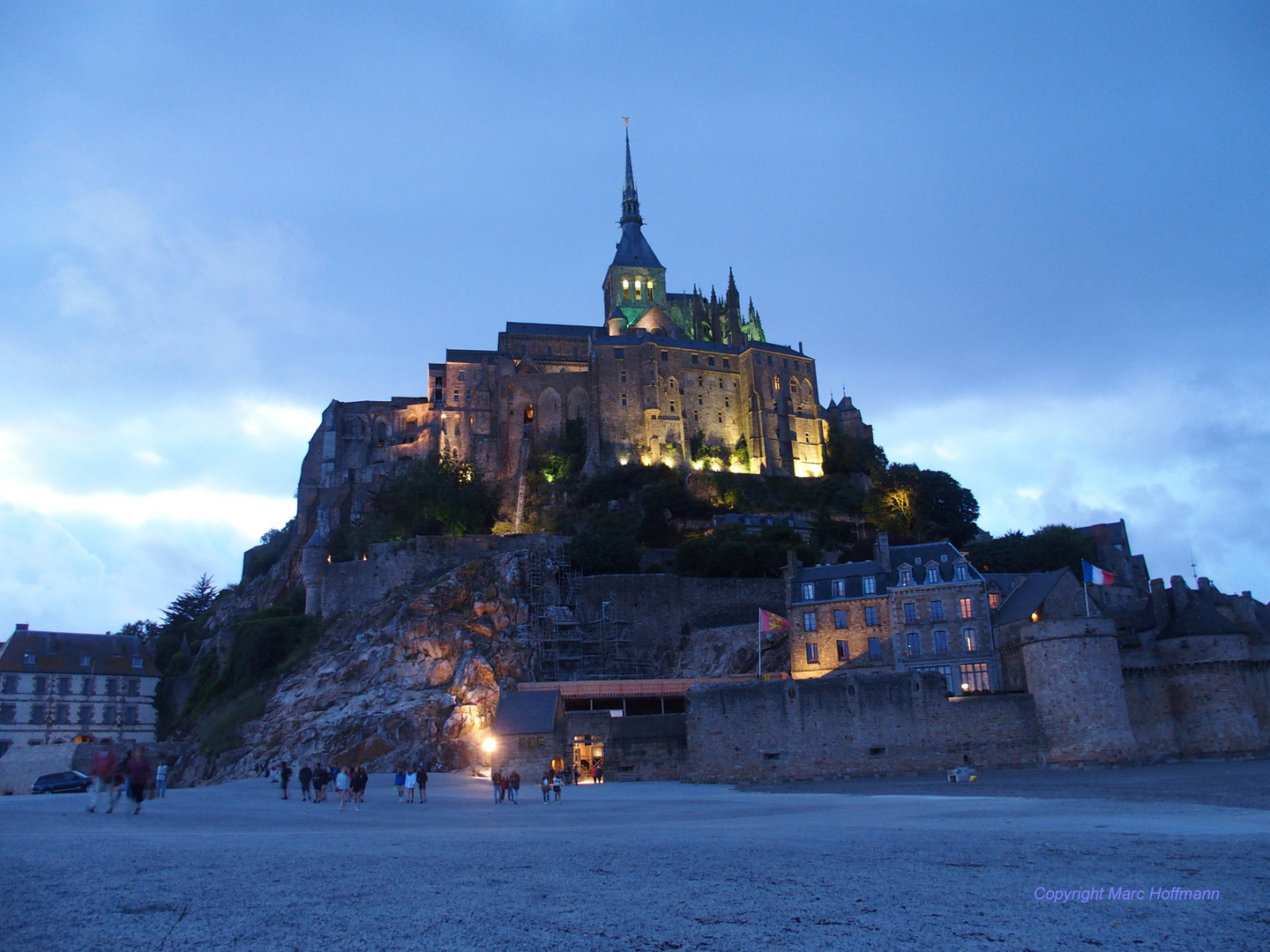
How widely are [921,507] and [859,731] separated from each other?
31.9 meters

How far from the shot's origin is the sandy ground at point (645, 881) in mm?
6410

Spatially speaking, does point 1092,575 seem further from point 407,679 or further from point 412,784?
point 407,679

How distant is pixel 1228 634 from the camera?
100 ft

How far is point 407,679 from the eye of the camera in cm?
4047

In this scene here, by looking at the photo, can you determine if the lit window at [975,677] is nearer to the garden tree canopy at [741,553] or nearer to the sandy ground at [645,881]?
the garden tree canopy at [741,553]

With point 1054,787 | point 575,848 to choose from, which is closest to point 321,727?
point 1054,787

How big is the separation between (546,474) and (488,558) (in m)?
22.9

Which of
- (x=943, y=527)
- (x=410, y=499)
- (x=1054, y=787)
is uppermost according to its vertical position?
(x=410, y=499)

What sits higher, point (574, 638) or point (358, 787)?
point (574, 638)

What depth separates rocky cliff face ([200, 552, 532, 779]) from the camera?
37.2 m

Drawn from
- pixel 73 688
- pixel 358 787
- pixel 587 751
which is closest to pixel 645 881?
pixel 358 787

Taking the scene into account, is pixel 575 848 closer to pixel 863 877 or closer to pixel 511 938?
pixel 863 877

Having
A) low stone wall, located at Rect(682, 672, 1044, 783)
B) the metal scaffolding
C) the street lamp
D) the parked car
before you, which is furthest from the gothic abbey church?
the parked car

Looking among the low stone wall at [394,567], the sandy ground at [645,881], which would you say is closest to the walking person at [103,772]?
the sandy ground at [645,881]
